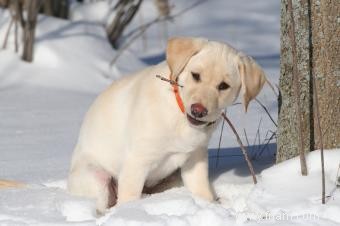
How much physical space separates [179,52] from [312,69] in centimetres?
64

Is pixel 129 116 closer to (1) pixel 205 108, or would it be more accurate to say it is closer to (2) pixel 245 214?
(1) pixel 205 108

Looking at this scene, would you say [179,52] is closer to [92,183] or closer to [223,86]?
[223,86]

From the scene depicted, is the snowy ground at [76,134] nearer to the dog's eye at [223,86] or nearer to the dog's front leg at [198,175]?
the dog's front leg at [198,175]

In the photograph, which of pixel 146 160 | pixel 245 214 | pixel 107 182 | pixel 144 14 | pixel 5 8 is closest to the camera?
pixel 245 214

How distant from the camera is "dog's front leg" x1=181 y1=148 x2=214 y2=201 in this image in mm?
4105

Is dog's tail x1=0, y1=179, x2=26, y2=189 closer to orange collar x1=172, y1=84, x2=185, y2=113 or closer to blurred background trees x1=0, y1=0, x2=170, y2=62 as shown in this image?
orange collar x1=172, y1=84, x2=185, y2=113

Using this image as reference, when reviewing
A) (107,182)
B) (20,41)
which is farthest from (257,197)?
(20,41)

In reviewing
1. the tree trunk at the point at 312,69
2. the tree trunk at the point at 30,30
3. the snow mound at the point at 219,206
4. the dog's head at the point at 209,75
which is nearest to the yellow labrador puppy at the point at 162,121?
the dog's head at the point at 209,75

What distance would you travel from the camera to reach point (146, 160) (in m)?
3.84

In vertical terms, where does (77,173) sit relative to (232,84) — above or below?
below

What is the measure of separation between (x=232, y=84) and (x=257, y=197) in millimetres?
504

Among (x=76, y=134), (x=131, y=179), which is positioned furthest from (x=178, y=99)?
(x=76, y=134)

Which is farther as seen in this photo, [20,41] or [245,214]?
[20,41]

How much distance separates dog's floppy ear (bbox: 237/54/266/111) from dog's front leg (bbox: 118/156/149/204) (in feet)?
1.78
